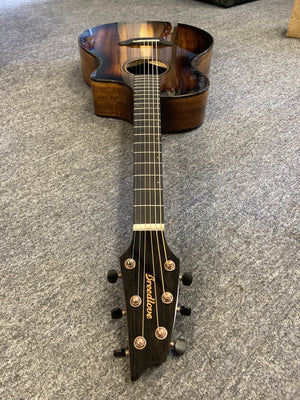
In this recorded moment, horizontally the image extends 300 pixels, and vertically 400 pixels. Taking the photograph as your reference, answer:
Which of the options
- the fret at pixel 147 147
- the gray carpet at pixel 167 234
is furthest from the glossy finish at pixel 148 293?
the fret at pixel 147 147

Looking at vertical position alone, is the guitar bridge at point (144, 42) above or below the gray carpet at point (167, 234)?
above

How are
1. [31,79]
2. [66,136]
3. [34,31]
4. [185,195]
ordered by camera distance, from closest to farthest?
[185,195] < [66,136] < [31,79] < [34,31]

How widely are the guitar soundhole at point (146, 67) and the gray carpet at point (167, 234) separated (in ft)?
0.66

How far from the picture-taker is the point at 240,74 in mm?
1530

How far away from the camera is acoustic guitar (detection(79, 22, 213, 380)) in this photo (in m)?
0.58

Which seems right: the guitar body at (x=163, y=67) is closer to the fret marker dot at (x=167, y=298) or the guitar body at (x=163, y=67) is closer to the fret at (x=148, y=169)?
the fret at (x=148, y=169)

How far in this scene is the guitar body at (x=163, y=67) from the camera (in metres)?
1.10

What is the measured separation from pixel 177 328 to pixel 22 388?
325 millimetres

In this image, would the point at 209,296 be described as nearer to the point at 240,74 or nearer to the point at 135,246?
the point at 135,246

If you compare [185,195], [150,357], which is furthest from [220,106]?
[150,357]

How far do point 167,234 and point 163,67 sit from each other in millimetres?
669

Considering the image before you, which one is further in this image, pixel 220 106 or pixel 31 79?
pixel 31 79

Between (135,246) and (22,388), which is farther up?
(135,246)

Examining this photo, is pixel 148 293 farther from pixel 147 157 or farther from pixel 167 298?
pixel 147 157
